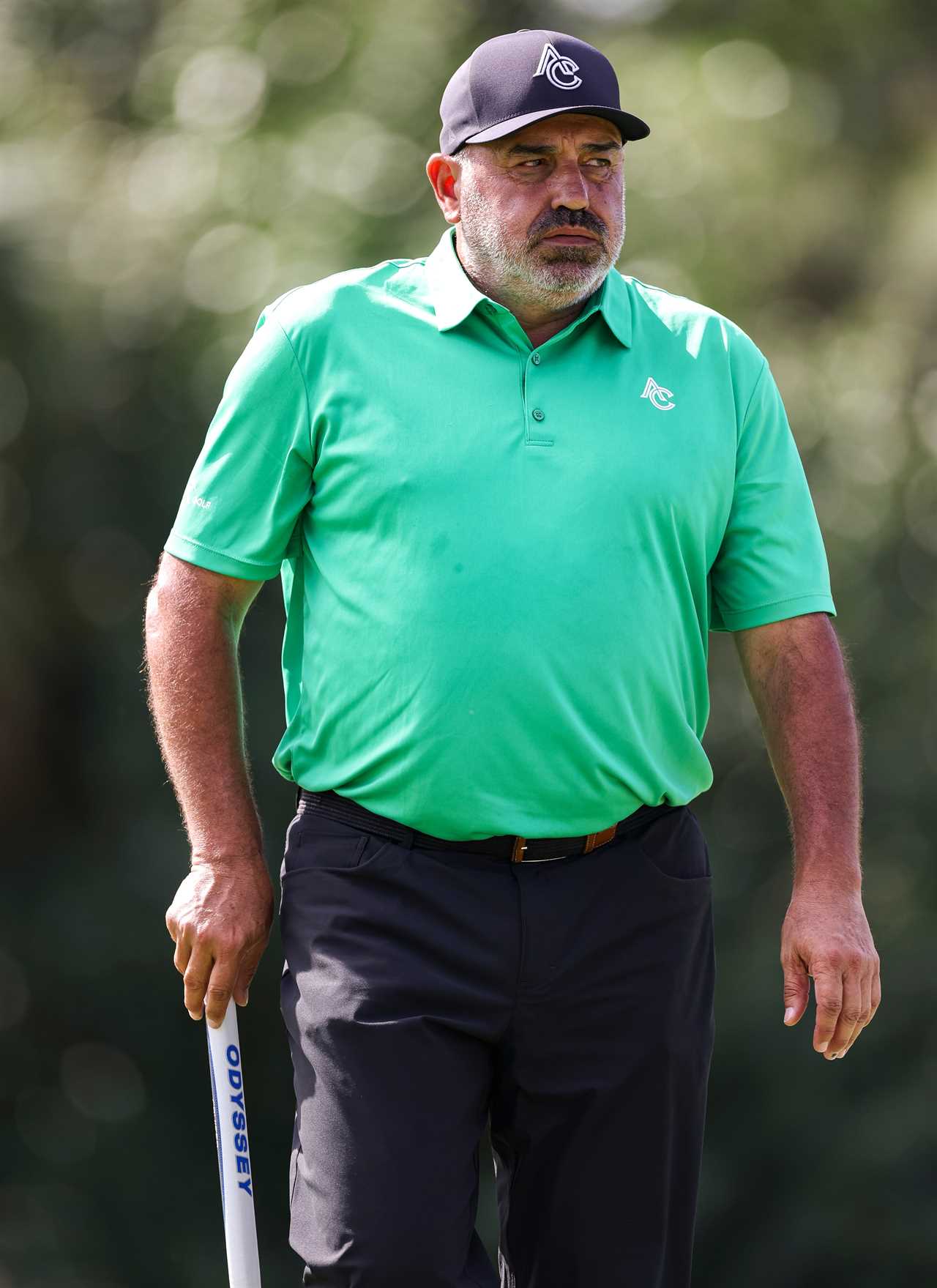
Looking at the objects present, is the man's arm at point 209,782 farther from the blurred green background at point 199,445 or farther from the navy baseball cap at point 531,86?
the blurred green background at point 199,445

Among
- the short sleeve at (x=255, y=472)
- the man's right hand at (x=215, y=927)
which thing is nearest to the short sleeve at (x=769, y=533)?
the short sleeve at (x=255, y=472)

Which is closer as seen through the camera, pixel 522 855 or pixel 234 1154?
pixel 522 855

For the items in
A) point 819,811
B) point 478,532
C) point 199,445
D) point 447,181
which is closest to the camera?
point 478,532

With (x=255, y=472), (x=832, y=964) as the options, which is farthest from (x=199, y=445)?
(x=832, y=964)

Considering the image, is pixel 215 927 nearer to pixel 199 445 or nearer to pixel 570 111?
pixel 570 111

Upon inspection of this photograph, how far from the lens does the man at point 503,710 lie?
237 centimetres

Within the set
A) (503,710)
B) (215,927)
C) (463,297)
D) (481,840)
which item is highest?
(463,297)

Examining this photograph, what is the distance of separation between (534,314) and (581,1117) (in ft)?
3.85

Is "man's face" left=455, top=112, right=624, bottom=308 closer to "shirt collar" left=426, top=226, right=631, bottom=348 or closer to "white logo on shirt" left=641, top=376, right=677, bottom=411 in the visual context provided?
"shirt collar" left=426, top=226, right=631, bottom=348

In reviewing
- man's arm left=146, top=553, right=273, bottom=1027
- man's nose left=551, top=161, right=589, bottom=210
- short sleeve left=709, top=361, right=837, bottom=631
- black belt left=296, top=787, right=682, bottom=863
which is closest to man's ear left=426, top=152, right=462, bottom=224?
man's nose left=551, top=161, right=589, bottom=210

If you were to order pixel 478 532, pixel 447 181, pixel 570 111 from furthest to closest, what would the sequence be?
pixel 447 181 < pixel 570 111 < pixel 478 532

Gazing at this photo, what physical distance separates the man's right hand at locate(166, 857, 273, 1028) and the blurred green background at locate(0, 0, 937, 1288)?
2444 millimetres

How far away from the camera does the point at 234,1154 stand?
99.5 inches

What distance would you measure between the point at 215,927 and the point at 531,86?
4.19 feet
